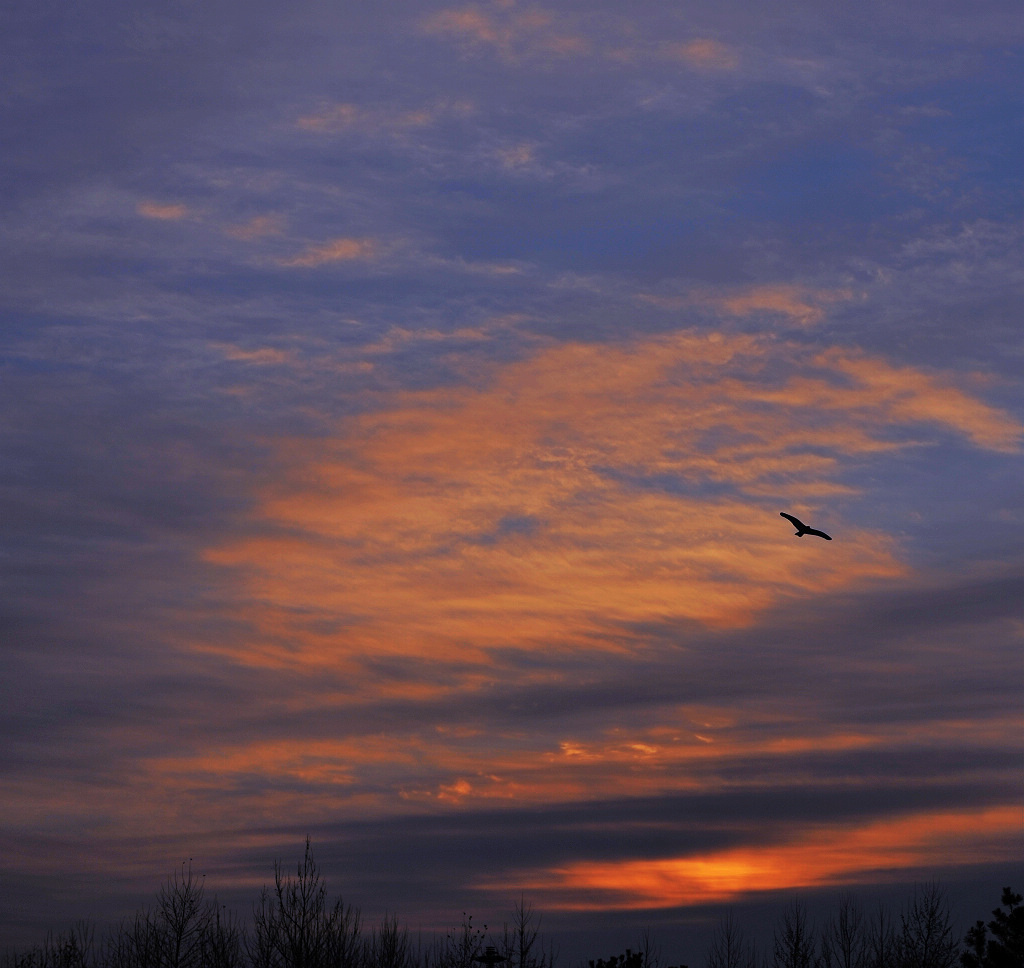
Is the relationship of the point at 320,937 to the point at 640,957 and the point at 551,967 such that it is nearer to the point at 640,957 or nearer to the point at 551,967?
the point at 551,967

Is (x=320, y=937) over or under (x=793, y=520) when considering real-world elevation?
under

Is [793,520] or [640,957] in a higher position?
[793,520]

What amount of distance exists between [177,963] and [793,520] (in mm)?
39252

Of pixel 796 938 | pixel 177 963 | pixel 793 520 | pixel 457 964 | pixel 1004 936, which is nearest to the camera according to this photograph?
pixel 793 520

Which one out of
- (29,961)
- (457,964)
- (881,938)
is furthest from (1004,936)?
(29,961)

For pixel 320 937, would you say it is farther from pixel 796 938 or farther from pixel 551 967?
pixel 796 938

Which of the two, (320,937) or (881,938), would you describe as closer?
(320,937)

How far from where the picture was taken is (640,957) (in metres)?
60.5

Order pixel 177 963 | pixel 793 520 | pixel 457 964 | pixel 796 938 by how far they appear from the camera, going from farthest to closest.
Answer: pixel 796 938
pixel 457 964
pixel 177 963
pixel 793 520

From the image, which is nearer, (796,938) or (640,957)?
(640,957)

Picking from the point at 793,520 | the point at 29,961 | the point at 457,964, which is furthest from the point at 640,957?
the point at 793,520

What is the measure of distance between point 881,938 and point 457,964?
2360 centimetres

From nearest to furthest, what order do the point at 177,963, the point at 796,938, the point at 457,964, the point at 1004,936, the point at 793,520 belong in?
the point at 793,520 < the point at 1004,936 < the point at 177,963 < the point at 457,964 < the point at 796,938

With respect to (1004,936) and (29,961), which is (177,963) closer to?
(29,961)
